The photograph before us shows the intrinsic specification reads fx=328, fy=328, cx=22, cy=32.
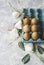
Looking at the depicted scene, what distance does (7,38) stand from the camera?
2373 millimetres

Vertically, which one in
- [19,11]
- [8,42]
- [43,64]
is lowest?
[43,64]

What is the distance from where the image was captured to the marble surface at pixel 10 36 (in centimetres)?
235

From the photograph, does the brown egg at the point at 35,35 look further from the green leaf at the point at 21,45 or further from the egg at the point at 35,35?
the green leaf at the point at 21,45

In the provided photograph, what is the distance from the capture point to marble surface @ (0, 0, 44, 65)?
7.71 feet

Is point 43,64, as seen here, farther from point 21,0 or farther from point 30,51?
point 21,0

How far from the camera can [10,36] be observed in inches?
93.3

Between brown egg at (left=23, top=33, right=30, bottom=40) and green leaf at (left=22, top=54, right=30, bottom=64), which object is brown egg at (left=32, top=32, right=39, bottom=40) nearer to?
brown egg at (left=23, top=33, right=30, bottom=40)

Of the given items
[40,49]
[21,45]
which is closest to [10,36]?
[21,45]

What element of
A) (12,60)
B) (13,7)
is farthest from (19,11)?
(12,60)

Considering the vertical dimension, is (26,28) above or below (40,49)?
above

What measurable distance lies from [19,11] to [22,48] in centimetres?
27

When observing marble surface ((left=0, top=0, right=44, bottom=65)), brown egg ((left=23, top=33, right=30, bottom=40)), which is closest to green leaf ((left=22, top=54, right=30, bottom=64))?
marble surface ((left=0, top=0, right=44, bottom=65))

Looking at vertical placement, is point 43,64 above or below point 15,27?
below

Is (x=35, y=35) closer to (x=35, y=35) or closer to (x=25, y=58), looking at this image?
(x=35, y=35)
